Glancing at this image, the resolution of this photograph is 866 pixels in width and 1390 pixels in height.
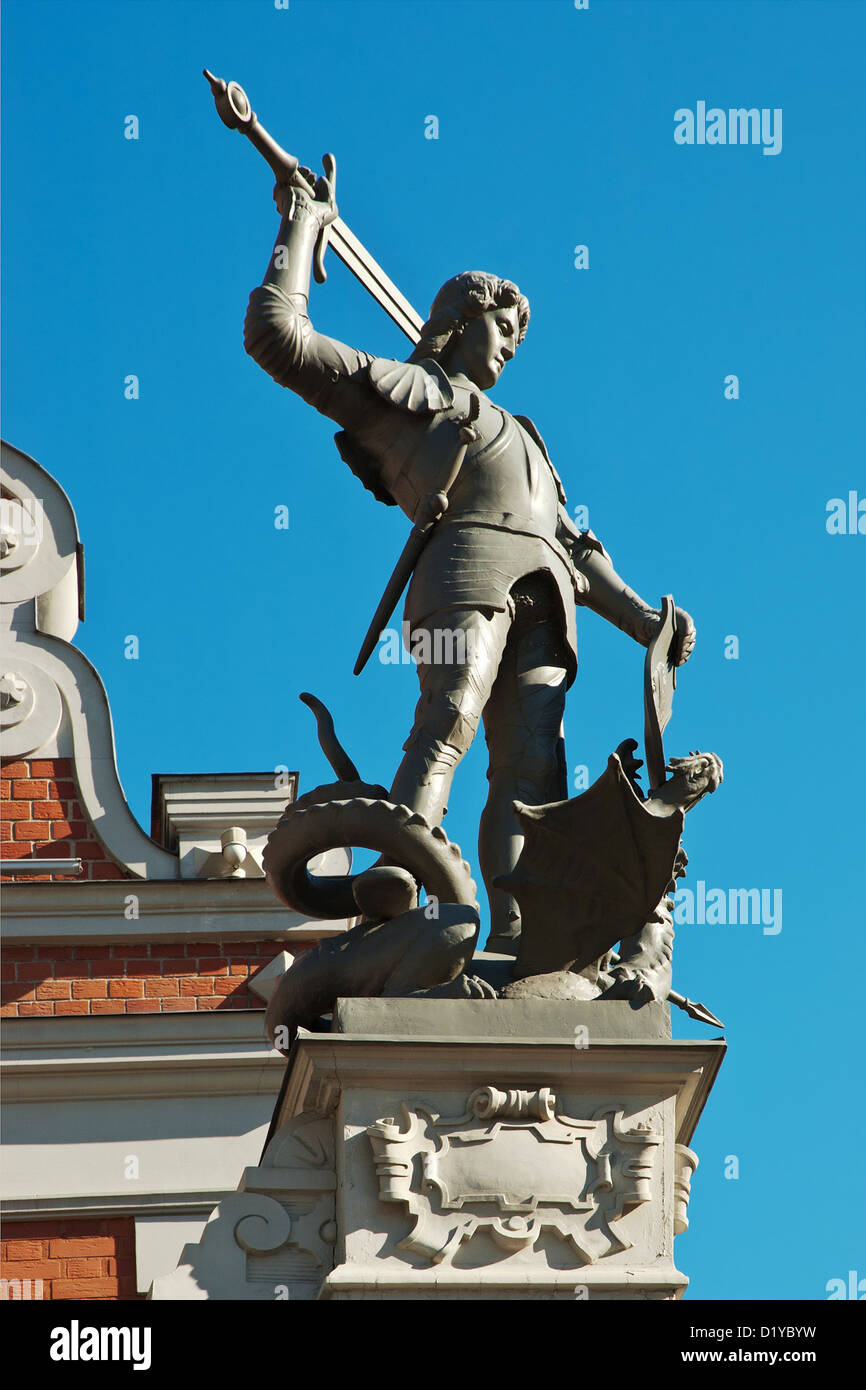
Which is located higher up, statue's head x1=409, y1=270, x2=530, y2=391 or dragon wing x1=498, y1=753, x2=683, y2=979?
statue's head x1=409, y1=270, x2=530, y2=391

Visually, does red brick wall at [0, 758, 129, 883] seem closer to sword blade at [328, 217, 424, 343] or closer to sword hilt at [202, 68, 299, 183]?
sword blade at [328, 217, 424, 343]

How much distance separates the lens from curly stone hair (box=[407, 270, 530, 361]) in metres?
7.28

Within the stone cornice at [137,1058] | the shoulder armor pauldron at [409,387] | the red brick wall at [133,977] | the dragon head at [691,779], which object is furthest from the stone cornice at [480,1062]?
the red brick wall at [133,977]

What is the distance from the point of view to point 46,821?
414 inches

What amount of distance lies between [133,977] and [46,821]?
2.99 ft

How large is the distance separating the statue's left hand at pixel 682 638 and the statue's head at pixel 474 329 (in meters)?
1.02

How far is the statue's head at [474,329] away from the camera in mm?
7266

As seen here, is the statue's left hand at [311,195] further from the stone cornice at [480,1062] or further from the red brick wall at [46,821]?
the red brick wall at [46,821]

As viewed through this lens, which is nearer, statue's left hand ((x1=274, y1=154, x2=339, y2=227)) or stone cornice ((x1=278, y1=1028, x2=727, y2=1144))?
stone cornice ((x1=278, y1=1028, x2=727, y2=1144))

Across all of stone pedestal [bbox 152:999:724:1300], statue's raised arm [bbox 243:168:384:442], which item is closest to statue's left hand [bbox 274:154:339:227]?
statue's raised arm [bbox 243:168:384:442]

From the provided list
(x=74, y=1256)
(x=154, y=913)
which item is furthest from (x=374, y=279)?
(x=74, y=1256)

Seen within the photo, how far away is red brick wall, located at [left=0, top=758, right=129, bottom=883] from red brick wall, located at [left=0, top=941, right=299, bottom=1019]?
383 mm
